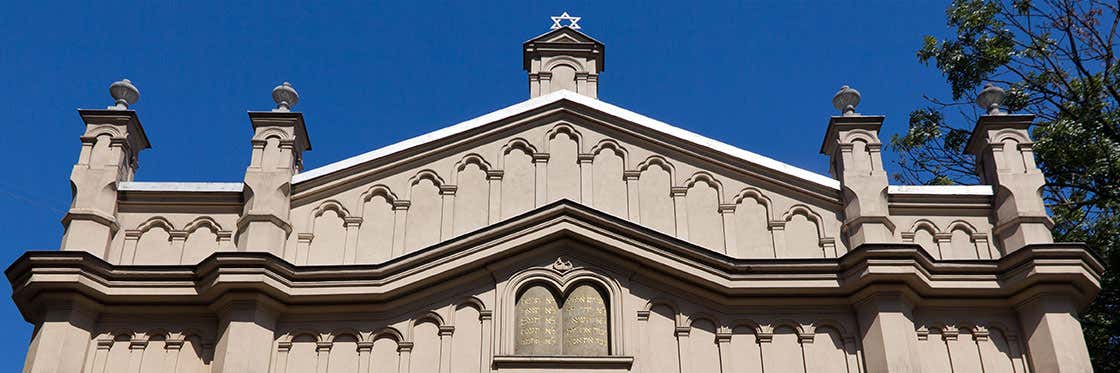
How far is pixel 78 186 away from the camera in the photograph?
16297mm

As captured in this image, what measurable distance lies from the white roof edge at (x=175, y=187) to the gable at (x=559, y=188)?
2.96 ft

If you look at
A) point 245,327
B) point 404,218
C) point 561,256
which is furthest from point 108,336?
point 561,256

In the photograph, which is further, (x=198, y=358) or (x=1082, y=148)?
(x=1082, y=148)

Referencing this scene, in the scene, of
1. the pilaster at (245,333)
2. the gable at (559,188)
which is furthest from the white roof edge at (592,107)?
the pilaster at (245,333)

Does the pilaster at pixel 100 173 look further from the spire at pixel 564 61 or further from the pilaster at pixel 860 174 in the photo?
the pilaster at pixel 860 174

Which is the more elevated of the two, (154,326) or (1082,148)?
(1082,148)

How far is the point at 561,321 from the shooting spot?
15633 millimetres

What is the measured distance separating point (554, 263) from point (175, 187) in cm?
534

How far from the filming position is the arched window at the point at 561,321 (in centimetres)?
1541

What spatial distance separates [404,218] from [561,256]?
227cm

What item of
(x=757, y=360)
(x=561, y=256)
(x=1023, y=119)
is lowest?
(x=757, y=360)

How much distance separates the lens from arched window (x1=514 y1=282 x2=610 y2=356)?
15.4 m

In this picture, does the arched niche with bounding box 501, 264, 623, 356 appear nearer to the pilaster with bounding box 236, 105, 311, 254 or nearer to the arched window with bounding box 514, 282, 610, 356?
the arched window with bounding box 514, 282, 610, 356

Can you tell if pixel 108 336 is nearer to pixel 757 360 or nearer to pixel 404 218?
pixel 404 218
